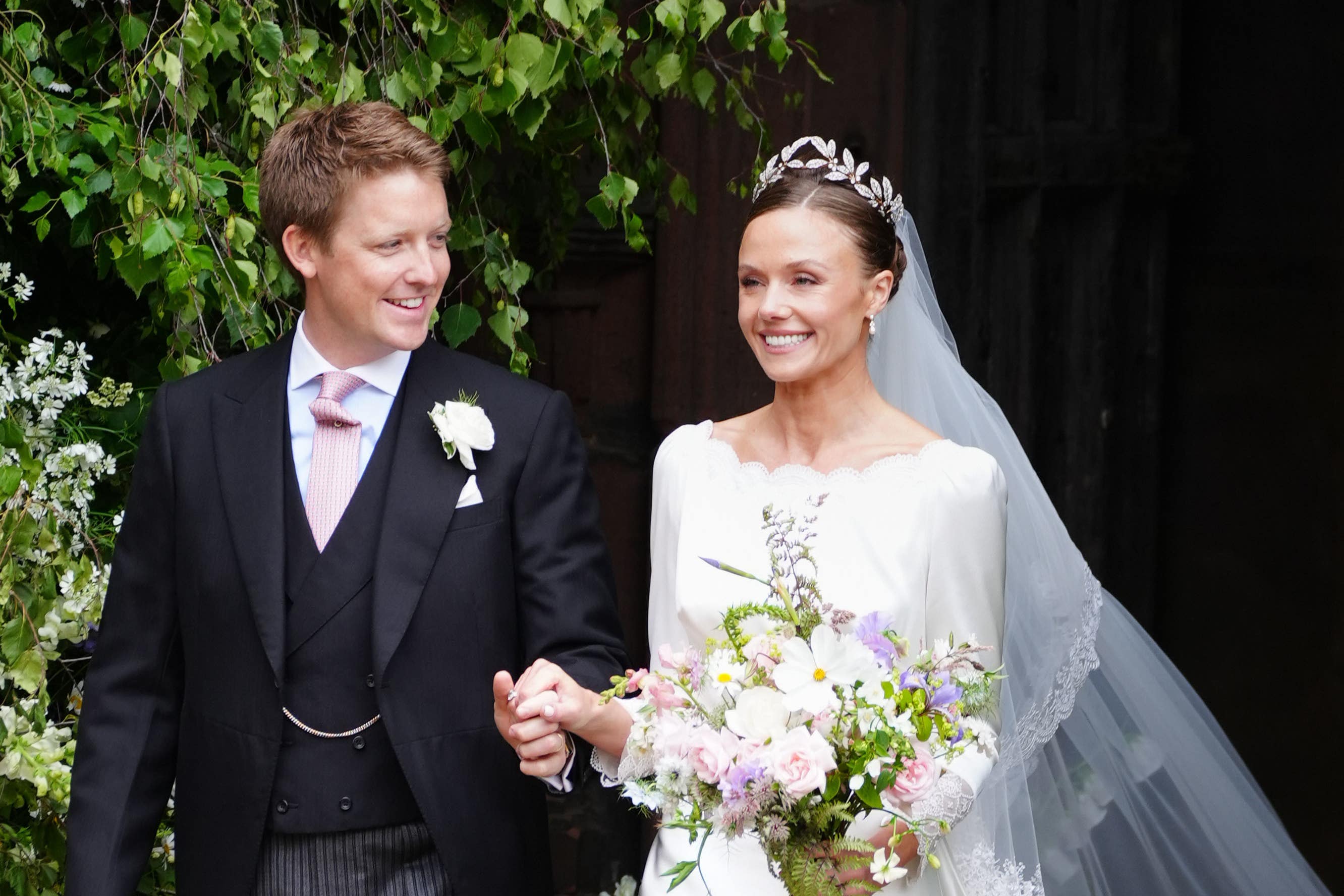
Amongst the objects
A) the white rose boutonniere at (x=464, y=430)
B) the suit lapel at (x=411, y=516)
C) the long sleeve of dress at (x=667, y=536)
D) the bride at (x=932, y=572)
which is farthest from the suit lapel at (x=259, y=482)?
the long sleeve of dress at (x=667, y=536)

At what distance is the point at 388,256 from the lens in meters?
2.44

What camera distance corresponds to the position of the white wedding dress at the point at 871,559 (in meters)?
2.49

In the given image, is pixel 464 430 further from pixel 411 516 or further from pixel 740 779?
pixel 740 779

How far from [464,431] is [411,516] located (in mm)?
149

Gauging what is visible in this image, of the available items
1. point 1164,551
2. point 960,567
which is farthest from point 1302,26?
point 960,567

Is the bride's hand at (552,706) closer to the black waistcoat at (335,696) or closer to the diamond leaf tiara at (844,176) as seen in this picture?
the black waistcoat at (335,696)

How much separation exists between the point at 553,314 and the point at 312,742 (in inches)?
81.1

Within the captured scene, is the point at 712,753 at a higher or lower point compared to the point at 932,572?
lower

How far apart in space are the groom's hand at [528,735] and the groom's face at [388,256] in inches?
22.3

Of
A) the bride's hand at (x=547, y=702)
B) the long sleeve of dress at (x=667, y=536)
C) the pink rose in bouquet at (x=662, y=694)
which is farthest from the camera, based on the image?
the long sleeve of dress at (x=667, y=536)

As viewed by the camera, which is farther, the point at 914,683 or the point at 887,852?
the point at 887,852

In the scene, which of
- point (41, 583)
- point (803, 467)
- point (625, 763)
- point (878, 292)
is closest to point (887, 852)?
point (625, 763)

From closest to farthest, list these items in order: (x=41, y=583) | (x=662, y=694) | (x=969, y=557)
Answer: (x=662, y=694), (x=969, y=557), (x=41, y=583)

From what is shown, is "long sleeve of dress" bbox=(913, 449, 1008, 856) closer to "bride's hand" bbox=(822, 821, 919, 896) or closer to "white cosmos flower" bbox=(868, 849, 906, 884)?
"bride's hand" bbox=(822, 821, 919, 896)
